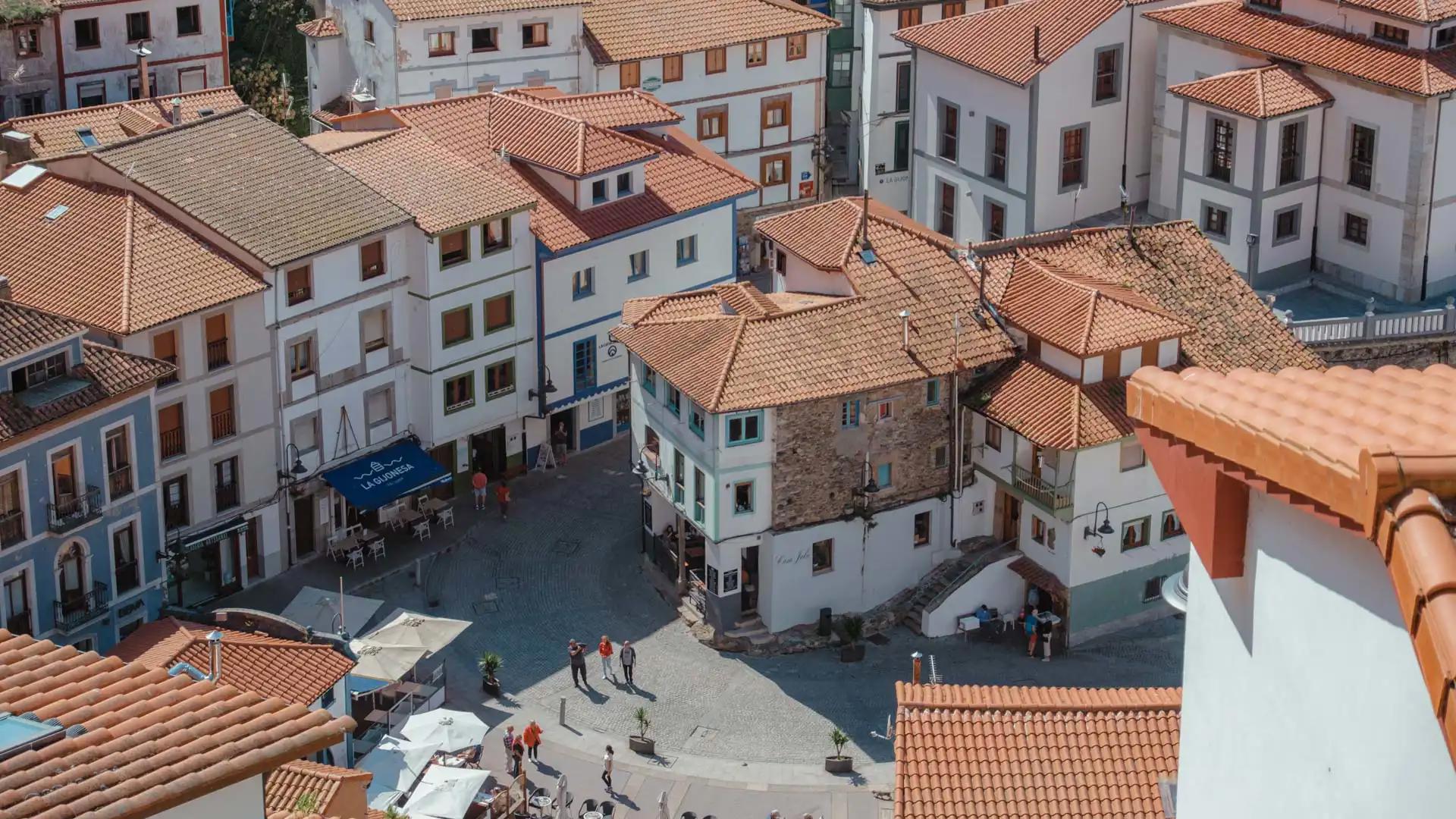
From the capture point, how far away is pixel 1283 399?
1788 cm

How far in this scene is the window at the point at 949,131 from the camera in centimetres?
8562

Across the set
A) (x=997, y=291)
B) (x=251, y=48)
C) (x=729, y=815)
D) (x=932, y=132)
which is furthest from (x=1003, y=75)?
(x=251, y=48)

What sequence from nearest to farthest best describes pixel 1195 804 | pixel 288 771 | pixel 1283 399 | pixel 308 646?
pixel 1283 399 → pixel 1195 804 → pixel 288 771 → pixel 308 646

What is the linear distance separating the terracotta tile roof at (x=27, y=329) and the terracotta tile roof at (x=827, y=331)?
17475 millimetres

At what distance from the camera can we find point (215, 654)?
182ft

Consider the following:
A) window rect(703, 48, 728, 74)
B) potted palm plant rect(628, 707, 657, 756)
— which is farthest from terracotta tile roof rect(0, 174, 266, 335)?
window rect(703, 48, 728, 74)

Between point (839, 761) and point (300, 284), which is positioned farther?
point (300, 284)

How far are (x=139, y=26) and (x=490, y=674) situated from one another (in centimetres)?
3841

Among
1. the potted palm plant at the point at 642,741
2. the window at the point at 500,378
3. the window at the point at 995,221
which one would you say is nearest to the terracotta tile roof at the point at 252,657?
the potted palm plant at the point at 642,741

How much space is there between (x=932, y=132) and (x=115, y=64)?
32.8m

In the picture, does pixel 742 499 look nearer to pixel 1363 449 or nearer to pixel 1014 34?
pixel 1014 34

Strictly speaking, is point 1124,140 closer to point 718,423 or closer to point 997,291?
point 997,291

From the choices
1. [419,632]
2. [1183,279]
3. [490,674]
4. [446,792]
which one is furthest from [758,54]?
[446,792]

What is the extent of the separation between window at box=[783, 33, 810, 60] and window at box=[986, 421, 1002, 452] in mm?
28742
